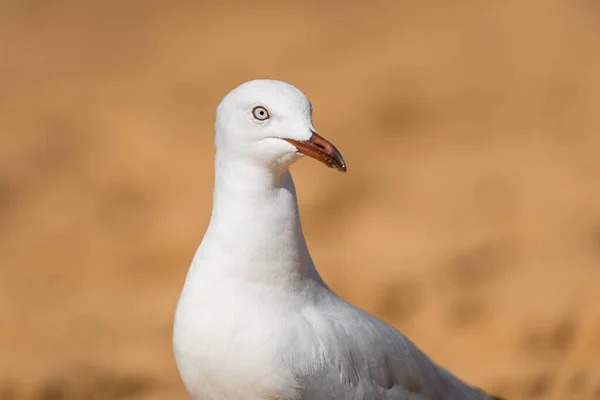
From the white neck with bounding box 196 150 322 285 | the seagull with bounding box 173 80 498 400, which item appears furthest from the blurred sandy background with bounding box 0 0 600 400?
the white neck with bounding box 196 150 322 285

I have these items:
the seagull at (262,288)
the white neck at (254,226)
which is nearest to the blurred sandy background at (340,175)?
the seagull at (262,288)

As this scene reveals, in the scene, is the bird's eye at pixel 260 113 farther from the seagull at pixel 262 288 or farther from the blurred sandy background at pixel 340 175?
the blurred sandy background at pixel 340 175

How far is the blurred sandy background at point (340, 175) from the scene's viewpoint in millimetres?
6949

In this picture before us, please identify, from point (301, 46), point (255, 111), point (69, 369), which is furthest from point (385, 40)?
point (255, 111)

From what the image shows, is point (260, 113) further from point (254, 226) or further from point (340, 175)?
point (340, 175)

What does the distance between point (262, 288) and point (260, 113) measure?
2.21 feet

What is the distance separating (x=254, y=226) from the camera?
367cm

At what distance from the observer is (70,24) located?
37.5ft

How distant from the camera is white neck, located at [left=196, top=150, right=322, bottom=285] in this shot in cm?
365

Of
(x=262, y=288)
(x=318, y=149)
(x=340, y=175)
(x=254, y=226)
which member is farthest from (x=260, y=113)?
(x=340, y=175)

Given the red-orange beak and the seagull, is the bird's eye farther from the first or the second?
the red-orange beak

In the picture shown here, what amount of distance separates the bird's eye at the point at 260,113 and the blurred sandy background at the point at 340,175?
3.20 metres

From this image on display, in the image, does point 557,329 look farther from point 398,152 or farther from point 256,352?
point 256,352

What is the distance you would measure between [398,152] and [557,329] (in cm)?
306
